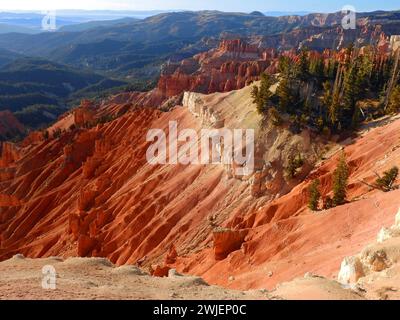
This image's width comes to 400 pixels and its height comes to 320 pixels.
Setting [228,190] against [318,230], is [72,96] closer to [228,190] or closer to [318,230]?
[228,190]

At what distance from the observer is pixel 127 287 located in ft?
47.0

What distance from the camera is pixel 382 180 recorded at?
2380 cm

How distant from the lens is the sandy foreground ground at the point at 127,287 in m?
12.4

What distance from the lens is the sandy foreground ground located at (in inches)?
488

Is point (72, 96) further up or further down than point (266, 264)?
further down

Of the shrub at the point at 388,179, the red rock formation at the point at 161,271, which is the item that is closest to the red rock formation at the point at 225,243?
the red rock formation at the point at 161,271

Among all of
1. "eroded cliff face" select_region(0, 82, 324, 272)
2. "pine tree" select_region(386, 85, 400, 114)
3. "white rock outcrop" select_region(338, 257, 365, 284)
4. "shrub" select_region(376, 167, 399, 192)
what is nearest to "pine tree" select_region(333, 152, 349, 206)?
"shrub" select_region(376, 167, 399, 192)

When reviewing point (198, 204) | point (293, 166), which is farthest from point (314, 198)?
point (198, 204)

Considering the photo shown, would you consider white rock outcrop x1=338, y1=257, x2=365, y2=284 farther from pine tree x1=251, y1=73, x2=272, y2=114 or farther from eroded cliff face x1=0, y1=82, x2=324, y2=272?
pine tree x1=251, y1=73, x2=272, y2=114

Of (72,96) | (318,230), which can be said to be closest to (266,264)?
(318,230)

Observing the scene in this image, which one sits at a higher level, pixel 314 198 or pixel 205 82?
pixel 314 198

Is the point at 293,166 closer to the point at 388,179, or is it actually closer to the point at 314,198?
the point at 314,198

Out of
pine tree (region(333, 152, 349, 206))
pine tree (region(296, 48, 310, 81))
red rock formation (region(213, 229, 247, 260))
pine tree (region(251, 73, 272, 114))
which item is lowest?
red rock formation (region(213, 229, 247, 260))

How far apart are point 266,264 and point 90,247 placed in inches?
766
